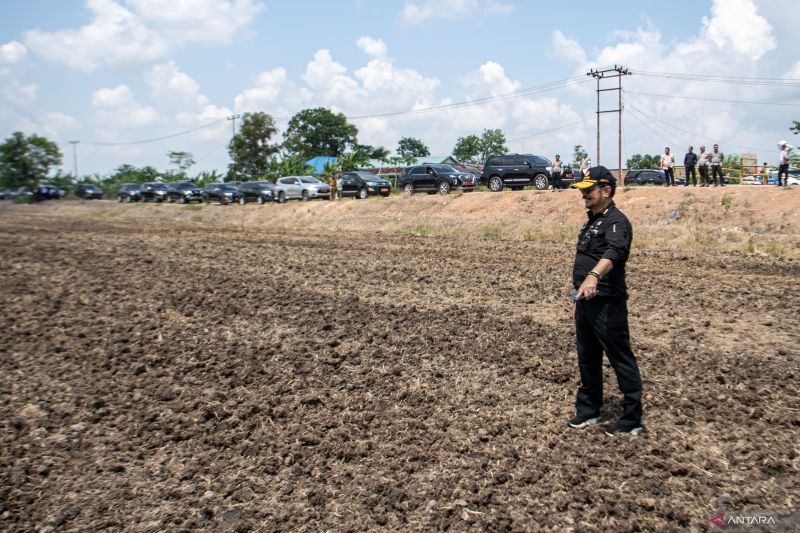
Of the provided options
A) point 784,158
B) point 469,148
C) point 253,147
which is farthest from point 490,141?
point 784,158

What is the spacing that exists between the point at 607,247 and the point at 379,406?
2400mm

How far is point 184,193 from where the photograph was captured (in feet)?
149

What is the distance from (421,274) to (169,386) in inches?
256

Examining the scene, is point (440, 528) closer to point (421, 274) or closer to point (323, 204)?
point (421, 274)

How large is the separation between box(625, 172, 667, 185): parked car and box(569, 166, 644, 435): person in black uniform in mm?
42725

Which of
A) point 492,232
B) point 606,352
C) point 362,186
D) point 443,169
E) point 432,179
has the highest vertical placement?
point 443,169

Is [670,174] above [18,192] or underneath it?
underneath

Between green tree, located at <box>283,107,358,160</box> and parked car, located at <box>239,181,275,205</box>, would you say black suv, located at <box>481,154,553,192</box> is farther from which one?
green tree, located at <box>283,107,358,160</box>

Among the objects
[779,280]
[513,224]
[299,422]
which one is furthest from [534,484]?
[513,224]

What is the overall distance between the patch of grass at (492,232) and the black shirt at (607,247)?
14.9 m

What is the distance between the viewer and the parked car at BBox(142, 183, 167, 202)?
47.8m

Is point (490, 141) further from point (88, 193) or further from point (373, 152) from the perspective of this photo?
point (88, 193)

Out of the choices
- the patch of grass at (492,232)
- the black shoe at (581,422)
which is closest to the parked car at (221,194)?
the patch of grass at (492,232)

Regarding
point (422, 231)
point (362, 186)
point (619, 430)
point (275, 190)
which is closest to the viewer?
point (619, 430)
